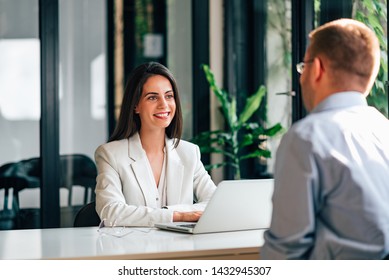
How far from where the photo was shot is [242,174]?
21.2ft

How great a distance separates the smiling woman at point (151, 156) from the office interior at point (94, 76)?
1.55 metres

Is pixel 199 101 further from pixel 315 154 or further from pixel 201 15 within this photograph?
pixel 315 154

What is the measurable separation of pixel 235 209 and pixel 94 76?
3.81m

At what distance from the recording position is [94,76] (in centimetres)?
633

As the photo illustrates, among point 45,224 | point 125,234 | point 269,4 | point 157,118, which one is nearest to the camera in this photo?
point 125,234

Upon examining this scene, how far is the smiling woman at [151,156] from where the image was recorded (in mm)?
3320

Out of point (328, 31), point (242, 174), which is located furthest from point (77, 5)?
point (328, 31)

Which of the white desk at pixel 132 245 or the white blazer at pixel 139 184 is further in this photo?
the white blazer at pixel 139 184

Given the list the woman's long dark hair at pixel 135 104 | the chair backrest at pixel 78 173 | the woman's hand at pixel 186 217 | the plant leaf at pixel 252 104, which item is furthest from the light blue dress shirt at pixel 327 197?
the plant leaf at pixel 252 104

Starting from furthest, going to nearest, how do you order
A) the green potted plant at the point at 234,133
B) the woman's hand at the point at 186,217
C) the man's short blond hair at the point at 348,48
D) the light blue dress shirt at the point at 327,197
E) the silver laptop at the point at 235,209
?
the green potted plant at the point at 234,133 < the woman's hand at the point at 186,217 < the silver laptop at the point at 235,209 < the man's short blond hair at the point at 348,48 < the light blue dress shirt at the point at 327,197

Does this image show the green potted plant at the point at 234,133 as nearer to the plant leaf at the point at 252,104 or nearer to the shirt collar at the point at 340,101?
the plant leaf at the point at 252,104

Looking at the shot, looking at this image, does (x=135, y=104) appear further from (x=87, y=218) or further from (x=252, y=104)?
(x=252, y=104)

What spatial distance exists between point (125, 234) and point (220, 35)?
13.0ft

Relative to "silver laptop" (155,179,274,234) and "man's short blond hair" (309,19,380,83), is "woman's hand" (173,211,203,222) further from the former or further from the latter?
"man's short blond hair" (309,19,380,83)
